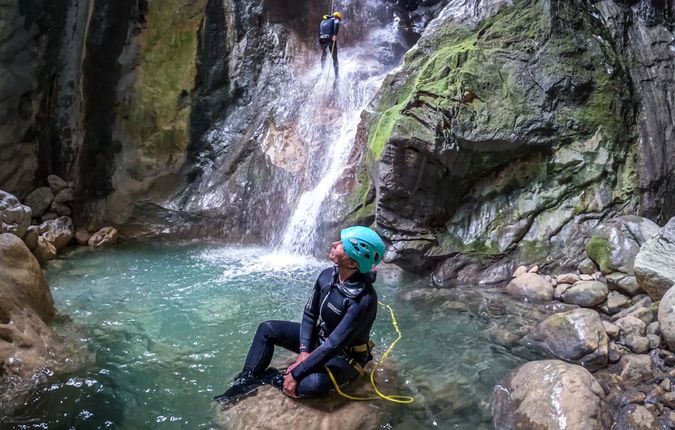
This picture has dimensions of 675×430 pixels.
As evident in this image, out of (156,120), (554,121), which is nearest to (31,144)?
(156,120)

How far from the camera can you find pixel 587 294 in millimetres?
6113

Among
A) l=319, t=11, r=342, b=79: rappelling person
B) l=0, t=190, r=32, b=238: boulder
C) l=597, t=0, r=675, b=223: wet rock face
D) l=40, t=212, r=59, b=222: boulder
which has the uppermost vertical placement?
l=319, t=11, r=342, b=79: rappelling person

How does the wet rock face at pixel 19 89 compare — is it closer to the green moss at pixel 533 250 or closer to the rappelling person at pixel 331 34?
the rappelling person at pixel 331 34

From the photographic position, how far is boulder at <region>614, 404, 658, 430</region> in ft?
12.3

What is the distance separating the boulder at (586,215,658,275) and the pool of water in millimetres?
2093

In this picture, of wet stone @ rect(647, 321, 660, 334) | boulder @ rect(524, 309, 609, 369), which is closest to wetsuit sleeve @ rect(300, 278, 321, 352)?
boulder @ rect(524, 309, 609, 369)

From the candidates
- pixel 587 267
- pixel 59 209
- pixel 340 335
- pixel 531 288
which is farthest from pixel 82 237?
pixel 587 267

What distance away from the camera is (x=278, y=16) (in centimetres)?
1354

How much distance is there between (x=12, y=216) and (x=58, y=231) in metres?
2.58

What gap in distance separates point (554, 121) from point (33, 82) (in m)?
10.6

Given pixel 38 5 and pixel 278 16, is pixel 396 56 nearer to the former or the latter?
pixel 278 16

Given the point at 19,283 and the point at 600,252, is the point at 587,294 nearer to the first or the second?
the point at 600,252

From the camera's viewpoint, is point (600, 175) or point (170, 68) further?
point (170, 68)

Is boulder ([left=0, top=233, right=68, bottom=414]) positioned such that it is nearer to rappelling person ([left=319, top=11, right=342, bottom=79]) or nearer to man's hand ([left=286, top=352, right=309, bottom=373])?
man's hand ([left=286, top=352, right=309, bottom=373])
